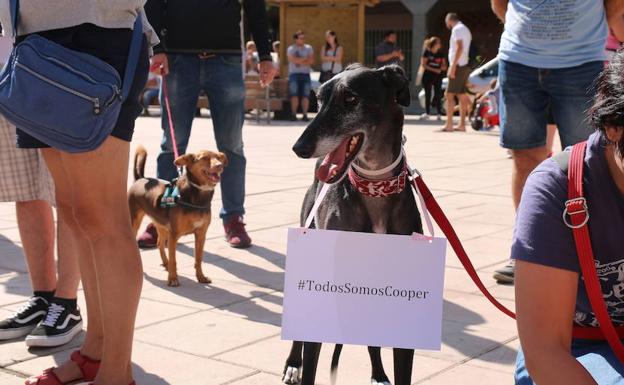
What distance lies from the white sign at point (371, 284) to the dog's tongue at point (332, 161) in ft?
0.84

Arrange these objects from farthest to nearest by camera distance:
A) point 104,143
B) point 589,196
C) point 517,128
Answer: point 517,128 < point 104,143 < point 589,196

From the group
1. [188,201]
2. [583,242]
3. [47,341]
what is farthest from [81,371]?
[188,201]

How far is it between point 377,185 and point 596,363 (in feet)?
3.65

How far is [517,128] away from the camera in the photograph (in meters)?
5.06

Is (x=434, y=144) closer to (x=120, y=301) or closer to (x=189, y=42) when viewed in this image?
(x=189, y=42)

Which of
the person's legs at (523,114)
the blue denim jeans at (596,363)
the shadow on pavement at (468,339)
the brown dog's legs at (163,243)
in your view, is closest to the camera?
the blue denim jeans at (596,363)

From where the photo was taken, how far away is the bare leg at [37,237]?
4.22 m

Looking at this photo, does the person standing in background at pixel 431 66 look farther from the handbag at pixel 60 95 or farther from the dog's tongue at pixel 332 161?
the handbag at pixel 60 95

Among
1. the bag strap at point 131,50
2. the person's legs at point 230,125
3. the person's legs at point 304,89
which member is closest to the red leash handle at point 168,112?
the person's legs at point 230,125

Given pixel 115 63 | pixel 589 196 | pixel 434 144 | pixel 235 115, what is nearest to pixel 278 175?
pixel 235 115

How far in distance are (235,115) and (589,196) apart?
4214 millimetres

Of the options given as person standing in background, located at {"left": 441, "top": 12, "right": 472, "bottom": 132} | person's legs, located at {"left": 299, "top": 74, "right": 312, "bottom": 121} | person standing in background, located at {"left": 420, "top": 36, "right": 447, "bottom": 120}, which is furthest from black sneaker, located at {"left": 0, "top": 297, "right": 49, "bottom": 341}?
person standing in background, located at {"left": 420, "top": 36, "right": 447, "bottom": 120}

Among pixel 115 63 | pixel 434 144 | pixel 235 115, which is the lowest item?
pixel 434 144

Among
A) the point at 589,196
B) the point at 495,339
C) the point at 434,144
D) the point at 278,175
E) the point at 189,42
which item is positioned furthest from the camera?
the point at 434,144
